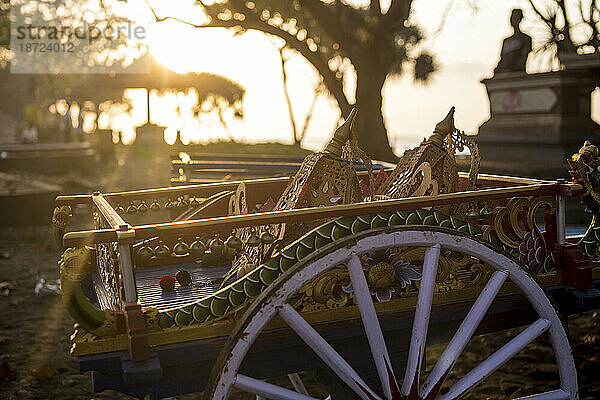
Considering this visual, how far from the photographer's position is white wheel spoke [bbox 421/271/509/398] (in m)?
2.87

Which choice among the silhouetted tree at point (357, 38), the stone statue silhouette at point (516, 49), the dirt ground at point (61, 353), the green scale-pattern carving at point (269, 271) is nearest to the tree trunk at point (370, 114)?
the silhouetted tree at point (357, 38)

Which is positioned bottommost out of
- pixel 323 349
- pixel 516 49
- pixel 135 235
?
pixel 323 349

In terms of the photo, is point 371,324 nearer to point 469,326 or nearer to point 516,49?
point 469,326

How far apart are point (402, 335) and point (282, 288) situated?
879 millimetres

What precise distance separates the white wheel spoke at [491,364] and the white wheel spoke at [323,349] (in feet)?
1.32

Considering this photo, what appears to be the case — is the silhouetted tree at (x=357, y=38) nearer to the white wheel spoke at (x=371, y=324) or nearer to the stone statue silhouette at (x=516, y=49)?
the stone statue silhouette at (x=516, y=49)

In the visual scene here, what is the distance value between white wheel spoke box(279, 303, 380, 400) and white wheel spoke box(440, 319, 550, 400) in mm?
401

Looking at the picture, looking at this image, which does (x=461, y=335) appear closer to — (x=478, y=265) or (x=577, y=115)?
(x=478, y=265)

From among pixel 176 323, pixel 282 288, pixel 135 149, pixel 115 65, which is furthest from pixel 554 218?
pixel 115 65

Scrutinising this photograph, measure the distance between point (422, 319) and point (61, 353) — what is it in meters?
4.00

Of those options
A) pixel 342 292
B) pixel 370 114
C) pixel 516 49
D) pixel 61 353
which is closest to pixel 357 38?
pixel 370 114

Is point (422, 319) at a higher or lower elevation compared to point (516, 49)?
lower

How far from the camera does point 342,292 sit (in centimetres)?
296

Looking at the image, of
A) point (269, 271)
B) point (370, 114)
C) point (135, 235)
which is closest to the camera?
point (135, 235)
